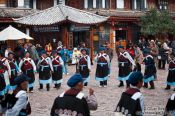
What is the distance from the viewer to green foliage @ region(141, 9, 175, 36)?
33.6 metres

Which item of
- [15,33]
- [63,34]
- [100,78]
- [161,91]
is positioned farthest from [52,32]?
[161,91]

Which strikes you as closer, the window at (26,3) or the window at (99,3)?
the window at (26,3)

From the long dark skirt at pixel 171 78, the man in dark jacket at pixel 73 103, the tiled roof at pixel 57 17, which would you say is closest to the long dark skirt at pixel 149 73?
the long dark skirt at pixel 171 78

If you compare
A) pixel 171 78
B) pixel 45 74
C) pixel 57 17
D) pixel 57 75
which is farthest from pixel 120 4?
pixel 171 78

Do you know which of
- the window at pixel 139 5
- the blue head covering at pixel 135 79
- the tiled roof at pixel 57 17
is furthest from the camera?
the window at pixel 139 5

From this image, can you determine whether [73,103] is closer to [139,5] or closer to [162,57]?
[162,57]

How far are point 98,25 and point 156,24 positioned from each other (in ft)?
16.9

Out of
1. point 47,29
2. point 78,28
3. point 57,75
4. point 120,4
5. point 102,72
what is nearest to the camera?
point 57,75

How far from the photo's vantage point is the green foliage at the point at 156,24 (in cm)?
3362

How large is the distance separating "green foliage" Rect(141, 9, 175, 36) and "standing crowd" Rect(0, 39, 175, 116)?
10388 millimetres

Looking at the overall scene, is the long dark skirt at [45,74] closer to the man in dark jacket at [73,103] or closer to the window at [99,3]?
the man in dark jacket at [73,103]

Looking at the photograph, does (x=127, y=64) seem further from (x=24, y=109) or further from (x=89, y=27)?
(x=89, y=27)

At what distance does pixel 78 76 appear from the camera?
602cm

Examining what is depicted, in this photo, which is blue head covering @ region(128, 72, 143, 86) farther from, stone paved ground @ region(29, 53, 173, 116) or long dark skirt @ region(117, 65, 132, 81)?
long dark skirt @ region(117, 65, 132, 81)
